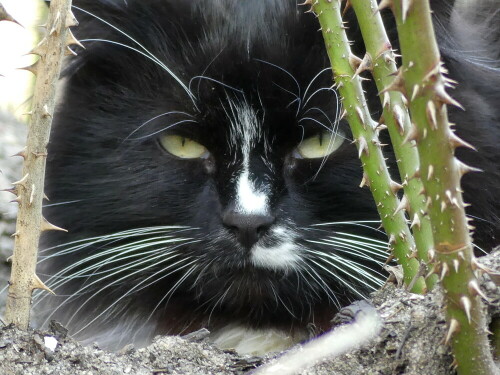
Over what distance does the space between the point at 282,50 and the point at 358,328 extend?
810 millimetres

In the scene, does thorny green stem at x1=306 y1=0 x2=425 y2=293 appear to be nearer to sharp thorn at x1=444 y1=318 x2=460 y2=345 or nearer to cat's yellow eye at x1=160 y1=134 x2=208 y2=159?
sharp thorn at x1=444 y1=318 x2=460 y2=345

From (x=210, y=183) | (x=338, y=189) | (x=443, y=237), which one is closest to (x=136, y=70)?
(x=210, y=183)

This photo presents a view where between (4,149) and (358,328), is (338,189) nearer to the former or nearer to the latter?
(358,328)

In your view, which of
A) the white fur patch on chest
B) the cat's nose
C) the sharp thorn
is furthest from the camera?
the white fur patch on chest

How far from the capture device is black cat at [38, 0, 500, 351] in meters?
1.67

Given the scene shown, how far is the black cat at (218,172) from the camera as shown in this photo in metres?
1.67

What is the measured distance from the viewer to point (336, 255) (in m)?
1.68

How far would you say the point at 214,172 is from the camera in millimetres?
1767

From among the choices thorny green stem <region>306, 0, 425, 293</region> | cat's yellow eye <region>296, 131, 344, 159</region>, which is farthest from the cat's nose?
thorny green stem <region>306, 0, 425, 293</region>

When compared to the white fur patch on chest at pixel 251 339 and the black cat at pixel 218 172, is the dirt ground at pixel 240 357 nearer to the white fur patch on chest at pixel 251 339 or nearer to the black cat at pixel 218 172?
the black cat at pixel 218 172

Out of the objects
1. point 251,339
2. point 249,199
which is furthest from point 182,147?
point 251,339

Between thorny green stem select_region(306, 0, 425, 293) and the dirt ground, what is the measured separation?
9 centimetres

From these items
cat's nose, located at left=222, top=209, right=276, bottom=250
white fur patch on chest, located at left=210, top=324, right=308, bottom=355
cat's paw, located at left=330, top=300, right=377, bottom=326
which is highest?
cat's paw, located at left=330, top=300, right=377, bottom=326

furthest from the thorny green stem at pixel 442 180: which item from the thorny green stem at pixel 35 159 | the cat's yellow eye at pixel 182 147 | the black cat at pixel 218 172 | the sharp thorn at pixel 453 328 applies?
the cat's yellow eye at pixel 182 147
